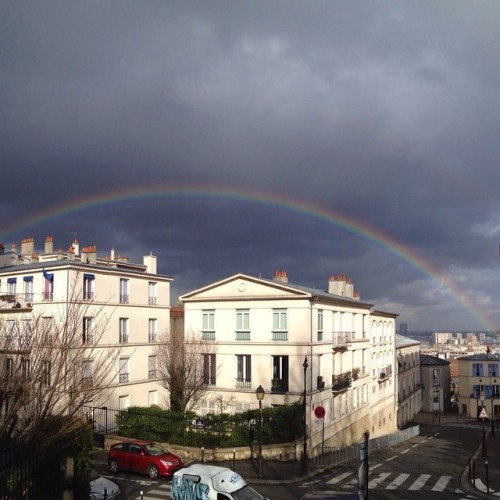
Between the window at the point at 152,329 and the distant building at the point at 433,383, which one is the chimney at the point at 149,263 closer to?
the window at the point at 152,329

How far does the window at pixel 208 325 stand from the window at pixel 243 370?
2646 mm

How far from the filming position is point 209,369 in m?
40.1

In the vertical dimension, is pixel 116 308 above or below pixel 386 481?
above

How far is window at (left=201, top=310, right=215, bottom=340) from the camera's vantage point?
40.6 metres

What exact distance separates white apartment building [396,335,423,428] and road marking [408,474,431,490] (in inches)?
1692

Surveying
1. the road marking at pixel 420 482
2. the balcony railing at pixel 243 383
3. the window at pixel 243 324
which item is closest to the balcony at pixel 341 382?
the balcony railing at pixel 243 383

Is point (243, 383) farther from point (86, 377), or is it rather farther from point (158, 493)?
point (158, 493)

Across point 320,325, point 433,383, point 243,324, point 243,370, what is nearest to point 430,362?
point 433,383

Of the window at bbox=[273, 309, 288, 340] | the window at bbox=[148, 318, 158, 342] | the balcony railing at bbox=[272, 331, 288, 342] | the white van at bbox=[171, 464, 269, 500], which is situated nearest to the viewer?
the white van at bbox=[171, 464, 269, 500]

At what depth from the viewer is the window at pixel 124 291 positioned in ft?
139

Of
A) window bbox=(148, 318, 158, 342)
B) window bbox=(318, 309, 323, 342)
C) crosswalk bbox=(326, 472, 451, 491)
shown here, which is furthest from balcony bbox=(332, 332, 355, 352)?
window bbox=(148, 318, 158, 342)

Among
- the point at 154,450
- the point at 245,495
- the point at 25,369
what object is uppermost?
the point at 25,369

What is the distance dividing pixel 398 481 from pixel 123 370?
21619 millimetres

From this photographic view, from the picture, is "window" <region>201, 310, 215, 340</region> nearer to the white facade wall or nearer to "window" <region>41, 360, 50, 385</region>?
the white facade wall
